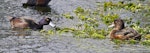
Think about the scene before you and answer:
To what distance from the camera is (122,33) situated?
61.1 ft

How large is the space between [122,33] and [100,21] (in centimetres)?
342

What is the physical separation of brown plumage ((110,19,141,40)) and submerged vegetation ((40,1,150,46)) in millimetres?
253

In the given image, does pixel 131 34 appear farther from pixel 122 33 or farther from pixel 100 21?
pixel 100 21

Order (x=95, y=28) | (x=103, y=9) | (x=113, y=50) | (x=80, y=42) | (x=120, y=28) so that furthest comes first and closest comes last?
(x=103, y=9) < (x=95, y=28) < (x=120, y=28) < (x=80, y=42) < (x=113, y=50)

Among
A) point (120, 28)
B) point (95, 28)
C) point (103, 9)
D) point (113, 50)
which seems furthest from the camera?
point (103, 9)

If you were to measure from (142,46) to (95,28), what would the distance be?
3.51m

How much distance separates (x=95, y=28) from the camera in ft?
67.1

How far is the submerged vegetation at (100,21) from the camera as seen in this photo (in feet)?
62.1

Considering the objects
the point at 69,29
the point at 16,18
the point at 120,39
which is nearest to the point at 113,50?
the point at 120,39

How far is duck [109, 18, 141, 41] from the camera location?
18.2 meters

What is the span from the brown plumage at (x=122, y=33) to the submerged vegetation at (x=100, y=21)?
253mm

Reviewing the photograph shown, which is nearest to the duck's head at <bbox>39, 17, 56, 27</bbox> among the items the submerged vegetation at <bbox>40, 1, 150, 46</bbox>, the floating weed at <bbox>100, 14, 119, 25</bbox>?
the submerged vegetation at <bbox>40, 1, 150, 46</bbox>

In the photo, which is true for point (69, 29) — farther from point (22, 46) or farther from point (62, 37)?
point (22, 46)

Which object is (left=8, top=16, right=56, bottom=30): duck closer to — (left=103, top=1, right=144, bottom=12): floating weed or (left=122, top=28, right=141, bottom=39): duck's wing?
(left=122, top=28, right=141, bottom=39): duck's wing
